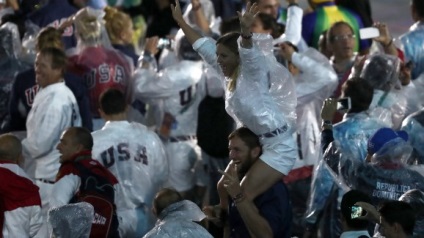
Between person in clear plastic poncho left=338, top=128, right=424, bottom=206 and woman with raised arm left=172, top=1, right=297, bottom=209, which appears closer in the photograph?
woman with raised arm left=172, top=1, right=297, bottom=209

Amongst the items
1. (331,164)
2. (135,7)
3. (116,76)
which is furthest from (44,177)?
(135,7)

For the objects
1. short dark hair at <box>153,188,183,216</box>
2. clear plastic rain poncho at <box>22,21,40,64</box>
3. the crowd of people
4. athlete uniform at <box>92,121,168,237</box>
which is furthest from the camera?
clear plastic rain poncho at <box>22,21,40,64</box>

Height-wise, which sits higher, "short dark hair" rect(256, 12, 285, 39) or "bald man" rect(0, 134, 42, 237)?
"short dark hair" rect(256, 12, 285, 39)

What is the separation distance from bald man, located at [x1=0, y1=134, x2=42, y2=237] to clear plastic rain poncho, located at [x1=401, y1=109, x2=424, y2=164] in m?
2.74

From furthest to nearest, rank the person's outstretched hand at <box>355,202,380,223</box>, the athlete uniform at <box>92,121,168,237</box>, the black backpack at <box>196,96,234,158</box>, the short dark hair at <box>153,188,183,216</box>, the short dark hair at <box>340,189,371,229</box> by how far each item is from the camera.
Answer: the black backpack at <box>196,96,234,158</box>, the athlete uniform at <box>92,121,168,237</box>, the short dark hair at <box>153,188,183,216</box>, the short dark hair at <box>340,189,371,229</box>, the person's outstretched hand at <box>355,202,380,223</box>

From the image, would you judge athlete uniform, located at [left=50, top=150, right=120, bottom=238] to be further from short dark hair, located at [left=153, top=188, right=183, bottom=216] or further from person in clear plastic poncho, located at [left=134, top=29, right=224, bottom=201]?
person in clear plastic poncho, located at [left=134, top=29, right=224, bottom=201]

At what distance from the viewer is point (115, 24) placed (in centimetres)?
1254

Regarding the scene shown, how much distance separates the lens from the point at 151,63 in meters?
11.7

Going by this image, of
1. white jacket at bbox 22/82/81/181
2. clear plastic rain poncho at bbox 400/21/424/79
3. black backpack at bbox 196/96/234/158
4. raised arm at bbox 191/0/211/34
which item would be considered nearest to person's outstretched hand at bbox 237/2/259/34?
white jacket at bbox 22/82/81/181

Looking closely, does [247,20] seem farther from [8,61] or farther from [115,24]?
[115,24]

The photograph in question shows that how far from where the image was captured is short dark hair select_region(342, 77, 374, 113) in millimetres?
9734

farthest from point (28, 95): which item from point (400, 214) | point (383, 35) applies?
point (400, 214)

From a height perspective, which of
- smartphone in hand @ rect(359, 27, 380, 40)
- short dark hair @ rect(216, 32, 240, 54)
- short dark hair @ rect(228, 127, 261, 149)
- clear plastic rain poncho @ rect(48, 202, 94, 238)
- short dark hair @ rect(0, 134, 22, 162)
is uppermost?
short dark hair @ rect(216, 32, 240, 54)

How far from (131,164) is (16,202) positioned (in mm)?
1238
